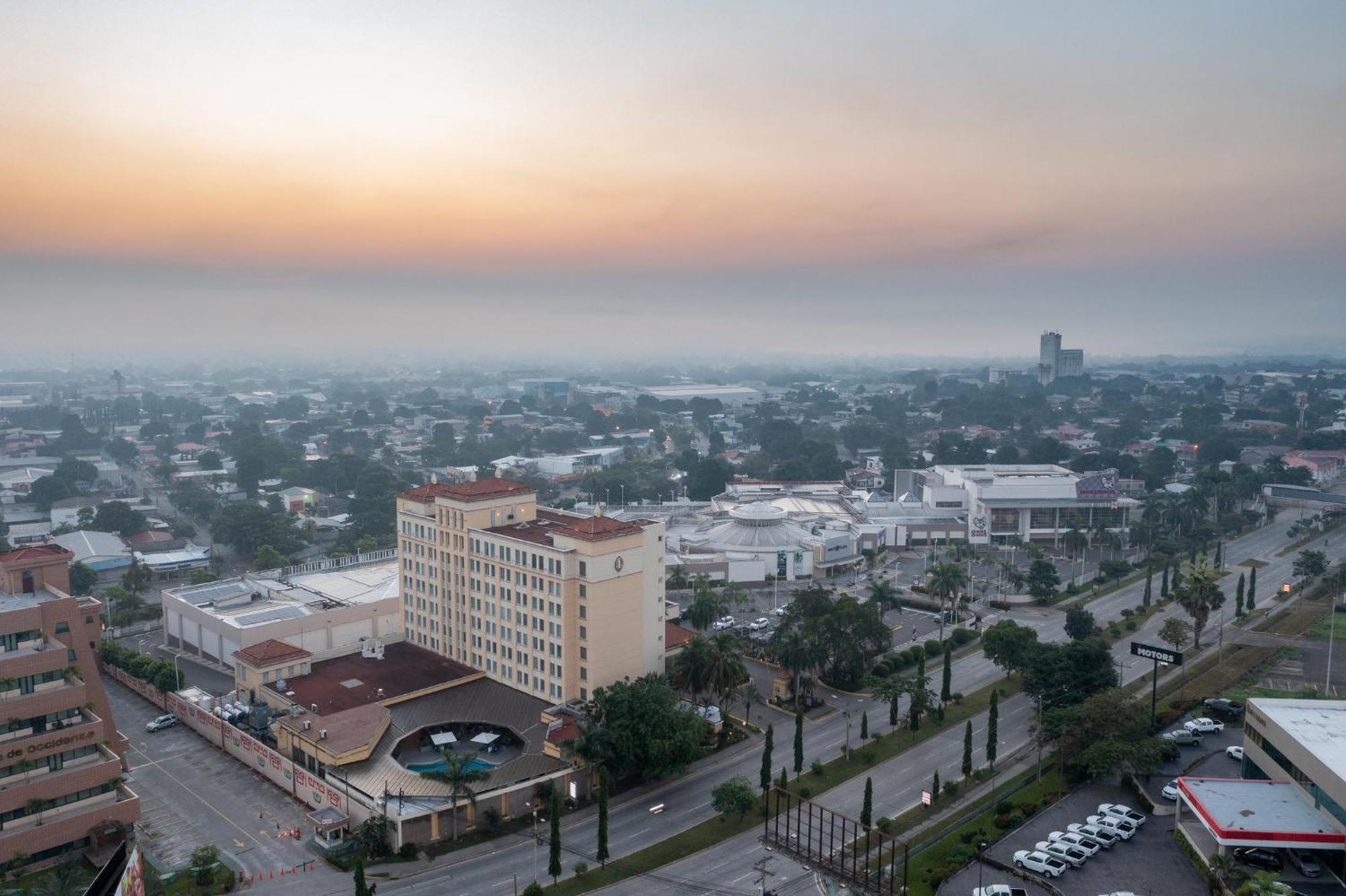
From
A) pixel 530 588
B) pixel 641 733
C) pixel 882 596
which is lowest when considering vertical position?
pixel 641 733

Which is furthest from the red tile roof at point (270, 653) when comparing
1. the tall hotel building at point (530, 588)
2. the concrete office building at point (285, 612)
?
the tall hotel building at point (530, 588)

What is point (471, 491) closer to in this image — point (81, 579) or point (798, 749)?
point (798, 749)

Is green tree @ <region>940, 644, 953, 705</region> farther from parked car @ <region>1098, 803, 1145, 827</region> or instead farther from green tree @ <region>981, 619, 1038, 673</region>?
parked car @ <region>1098, 803, 1145, 827</region>

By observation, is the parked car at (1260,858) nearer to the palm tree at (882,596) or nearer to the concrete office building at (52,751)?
the palm tree at (882,596)

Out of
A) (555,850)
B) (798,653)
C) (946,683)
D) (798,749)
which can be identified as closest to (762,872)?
(555,850)

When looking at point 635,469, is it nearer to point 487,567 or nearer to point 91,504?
point 91,504

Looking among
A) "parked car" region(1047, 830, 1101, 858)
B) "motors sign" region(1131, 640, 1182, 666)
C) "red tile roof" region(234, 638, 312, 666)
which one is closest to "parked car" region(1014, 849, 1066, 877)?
"parked car" region(1047, 830, 1101, 858)

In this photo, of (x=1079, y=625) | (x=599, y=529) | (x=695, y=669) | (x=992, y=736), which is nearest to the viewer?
(x=992, y=736)
